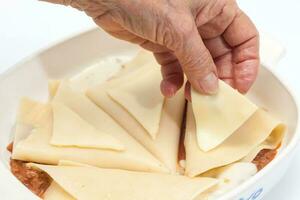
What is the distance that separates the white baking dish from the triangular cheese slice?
0.25 metres

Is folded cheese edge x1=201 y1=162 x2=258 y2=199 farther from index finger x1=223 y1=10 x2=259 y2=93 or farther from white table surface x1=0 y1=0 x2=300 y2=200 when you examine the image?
white table surface x1=0 y1=0 x2=300 y2=200

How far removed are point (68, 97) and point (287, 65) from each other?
29.8 inches

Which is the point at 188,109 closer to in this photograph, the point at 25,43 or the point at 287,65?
the point at 287,65

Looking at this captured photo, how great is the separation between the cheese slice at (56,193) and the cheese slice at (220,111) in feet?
1.15

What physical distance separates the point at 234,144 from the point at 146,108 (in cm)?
26

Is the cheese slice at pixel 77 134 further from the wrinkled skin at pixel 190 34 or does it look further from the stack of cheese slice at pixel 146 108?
the wrinkled skin at pixel 190 34

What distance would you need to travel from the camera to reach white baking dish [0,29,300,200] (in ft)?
3.61

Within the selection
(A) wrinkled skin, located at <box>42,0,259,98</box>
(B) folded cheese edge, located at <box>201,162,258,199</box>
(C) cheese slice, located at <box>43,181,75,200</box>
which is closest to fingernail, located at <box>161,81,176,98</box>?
(A) wrinkled skin, located at <box>42,0,259,98</box>

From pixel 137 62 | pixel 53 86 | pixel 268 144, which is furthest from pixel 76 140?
pixel 268 144

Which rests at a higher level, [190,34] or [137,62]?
[190,34]

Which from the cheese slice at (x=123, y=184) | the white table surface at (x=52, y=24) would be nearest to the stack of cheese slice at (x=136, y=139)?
the cheese slice at (x=123, y=184)

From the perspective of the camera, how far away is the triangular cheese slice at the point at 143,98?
4.50 ft

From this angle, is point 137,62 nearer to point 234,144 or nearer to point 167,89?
point 167,89

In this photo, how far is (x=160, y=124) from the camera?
1394mm
